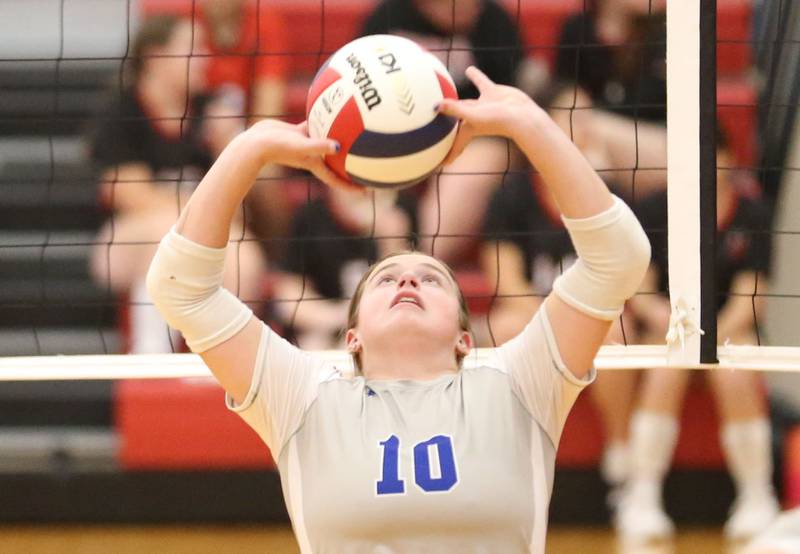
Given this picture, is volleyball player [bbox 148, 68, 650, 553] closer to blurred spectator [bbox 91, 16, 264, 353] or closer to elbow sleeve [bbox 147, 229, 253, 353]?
elbow sleeve [bbox 147, 229, 253, 353]

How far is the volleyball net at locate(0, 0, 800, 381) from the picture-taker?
3598 millimetres

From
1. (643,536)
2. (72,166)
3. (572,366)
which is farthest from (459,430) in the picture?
(72,166)

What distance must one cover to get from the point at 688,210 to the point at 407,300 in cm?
130

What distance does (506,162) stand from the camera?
459cm

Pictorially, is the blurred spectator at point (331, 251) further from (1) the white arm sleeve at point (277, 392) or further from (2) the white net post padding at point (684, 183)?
(1) the white arm sleeve at point (277, 392)

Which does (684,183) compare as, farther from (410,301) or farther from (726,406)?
(410,301)

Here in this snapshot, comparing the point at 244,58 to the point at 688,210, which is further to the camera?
the point at 244,58

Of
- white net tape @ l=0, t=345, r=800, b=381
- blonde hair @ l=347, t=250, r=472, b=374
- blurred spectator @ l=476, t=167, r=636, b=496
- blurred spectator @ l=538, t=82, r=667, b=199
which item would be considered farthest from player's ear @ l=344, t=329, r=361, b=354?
blurred spectator @ l=538, t=82, r=667, b=199

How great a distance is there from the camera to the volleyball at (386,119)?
93.0 inches

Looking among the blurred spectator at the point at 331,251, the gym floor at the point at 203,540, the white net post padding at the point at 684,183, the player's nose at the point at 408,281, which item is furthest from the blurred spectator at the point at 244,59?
the player's nose at the point at 408,281

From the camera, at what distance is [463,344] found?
268cm

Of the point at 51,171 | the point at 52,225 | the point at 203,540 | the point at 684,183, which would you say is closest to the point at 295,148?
the point at 684,183

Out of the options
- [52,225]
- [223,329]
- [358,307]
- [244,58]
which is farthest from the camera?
[52,225]

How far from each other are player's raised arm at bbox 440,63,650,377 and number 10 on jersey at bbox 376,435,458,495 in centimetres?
29
